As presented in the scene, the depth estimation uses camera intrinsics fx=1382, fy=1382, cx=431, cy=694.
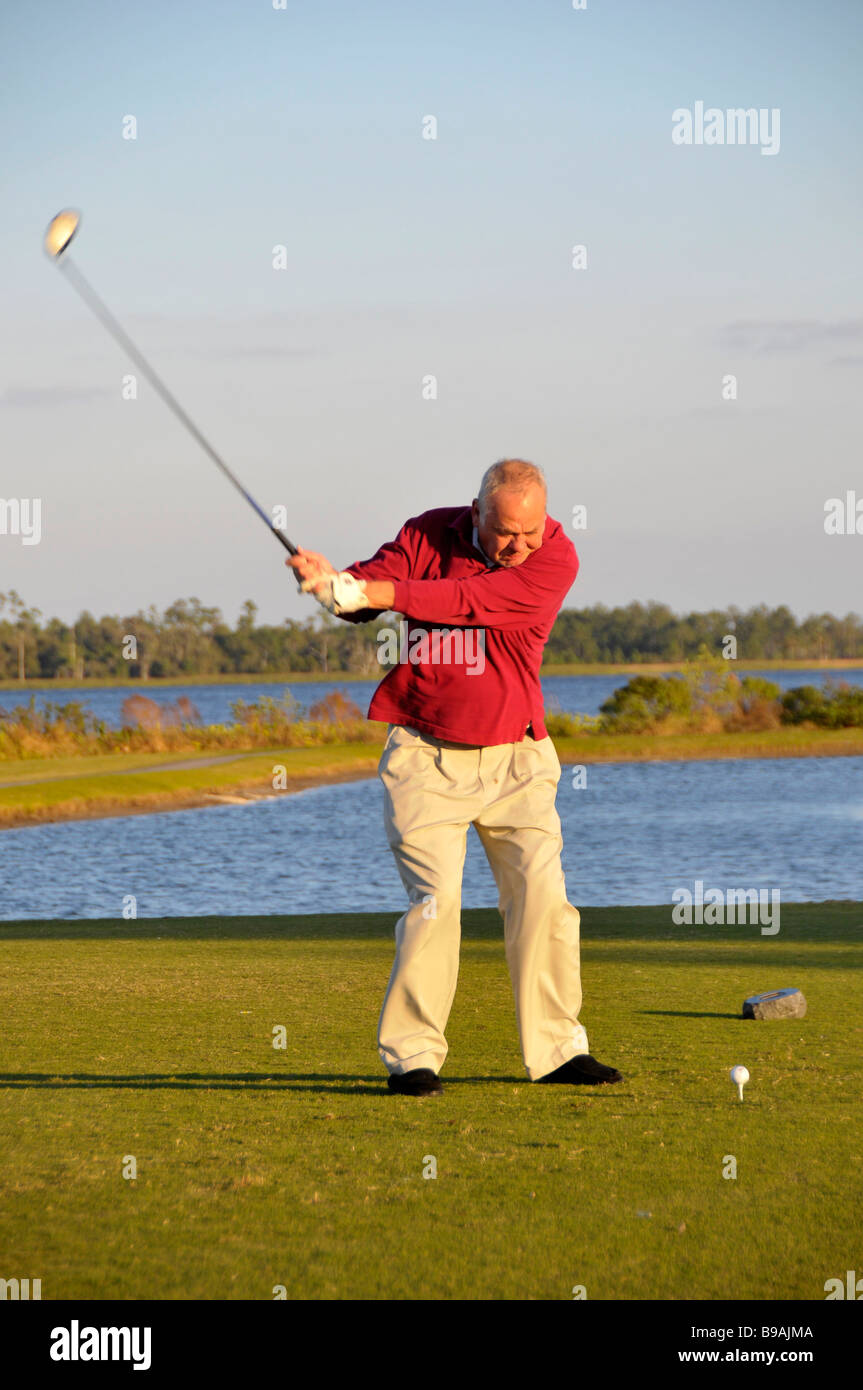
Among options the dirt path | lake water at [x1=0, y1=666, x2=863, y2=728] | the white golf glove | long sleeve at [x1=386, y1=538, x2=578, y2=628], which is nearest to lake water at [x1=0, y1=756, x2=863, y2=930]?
the dirt path

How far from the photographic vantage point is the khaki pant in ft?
14.8

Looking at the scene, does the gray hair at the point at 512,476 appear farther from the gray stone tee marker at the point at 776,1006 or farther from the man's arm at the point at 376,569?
the gray stone tee marker at the point at 776,1006

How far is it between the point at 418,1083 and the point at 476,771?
1029mm

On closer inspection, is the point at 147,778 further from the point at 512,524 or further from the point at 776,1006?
the point at 512,524

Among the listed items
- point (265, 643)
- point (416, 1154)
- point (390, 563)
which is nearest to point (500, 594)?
point (390, 563)

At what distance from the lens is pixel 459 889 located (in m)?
4.47

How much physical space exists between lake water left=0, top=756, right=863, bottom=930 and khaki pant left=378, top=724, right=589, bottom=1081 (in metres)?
9.62

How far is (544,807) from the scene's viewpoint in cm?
468

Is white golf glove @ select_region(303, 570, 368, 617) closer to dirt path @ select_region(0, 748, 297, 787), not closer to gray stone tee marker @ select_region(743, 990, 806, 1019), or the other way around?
gray stone tee marker @ select_region(743, 990, 806, 1019)

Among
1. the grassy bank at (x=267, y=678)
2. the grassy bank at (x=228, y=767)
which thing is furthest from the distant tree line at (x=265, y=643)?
the grassy bank at (x=228, y=767)
